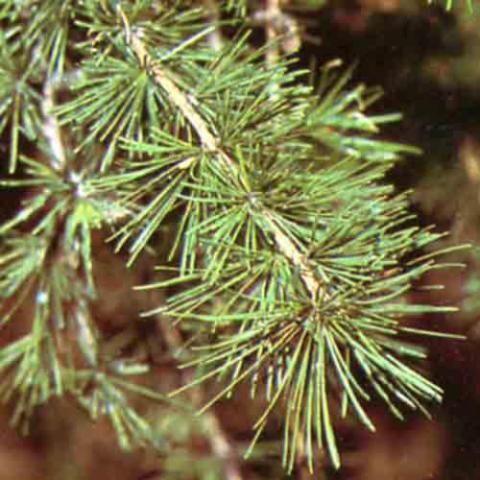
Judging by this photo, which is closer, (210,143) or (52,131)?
(210,143)

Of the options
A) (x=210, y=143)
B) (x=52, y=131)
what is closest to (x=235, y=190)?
(x=210, y=143)

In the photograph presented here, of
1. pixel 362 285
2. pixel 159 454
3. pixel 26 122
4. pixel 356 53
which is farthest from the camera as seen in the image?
pixel 356 53

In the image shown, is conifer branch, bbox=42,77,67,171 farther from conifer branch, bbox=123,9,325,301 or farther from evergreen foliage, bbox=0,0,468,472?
conifer branch, bbox=123,9,325,301

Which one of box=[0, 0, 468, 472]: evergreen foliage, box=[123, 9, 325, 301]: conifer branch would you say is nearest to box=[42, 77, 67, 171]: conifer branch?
box=[0, 0, 468, 472]: evergreen foliage

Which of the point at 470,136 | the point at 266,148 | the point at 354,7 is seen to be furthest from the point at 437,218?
the point at 266,148

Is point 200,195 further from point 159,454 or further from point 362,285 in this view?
point 159,454

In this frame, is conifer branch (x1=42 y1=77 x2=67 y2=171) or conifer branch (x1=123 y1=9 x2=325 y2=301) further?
conifer branch (x1=42 y1=77 x2=67 y2=171)

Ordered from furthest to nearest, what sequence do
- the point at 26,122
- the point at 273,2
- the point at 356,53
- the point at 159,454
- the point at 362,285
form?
the point at 356,53 → the point at 159,454 → the point at 273,2 → the point at 26,122 → the point at 362,285

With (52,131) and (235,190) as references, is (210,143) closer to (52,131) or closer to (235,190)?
(235,190)

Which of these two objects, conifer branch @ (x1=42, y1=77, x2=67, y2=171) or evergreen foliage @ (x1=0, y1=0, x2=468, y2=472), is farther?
conifer branch @ (x1=42, y1=77, x2=67, y2=171)
